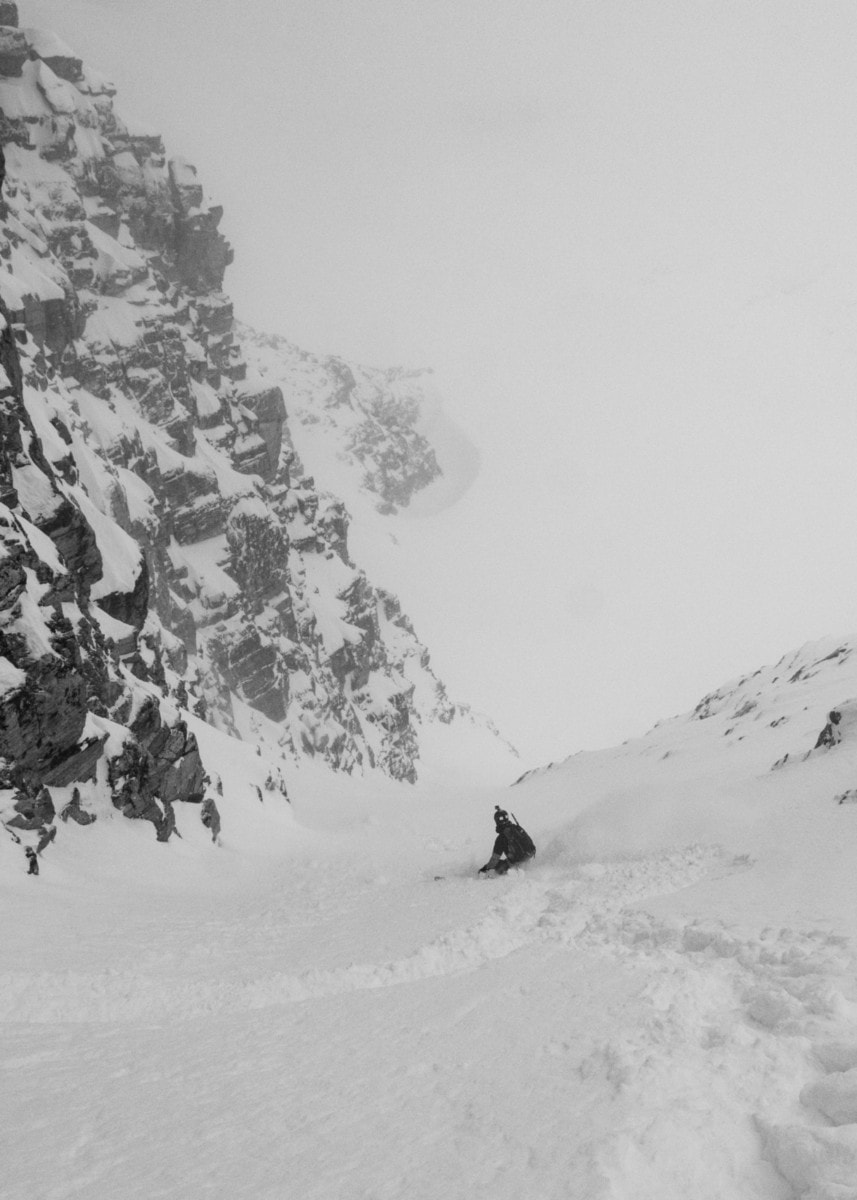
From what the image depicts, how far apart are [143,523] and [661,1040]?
63813mm

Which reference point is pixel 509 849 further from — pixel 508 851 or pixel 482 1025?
pixel 482 1025

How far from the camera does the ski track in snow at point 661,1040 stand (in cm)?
489

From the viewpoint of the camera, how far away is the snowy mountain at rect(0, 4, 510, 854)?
24.4 meters

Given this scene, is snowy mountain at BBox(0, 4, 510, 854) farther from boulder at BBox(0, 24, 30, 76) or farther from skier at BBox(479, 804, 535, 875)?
skier at BBox(479, 804, 535, 875)

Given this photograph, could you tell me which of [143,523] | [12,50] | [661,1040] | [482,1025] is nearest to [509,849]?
[482,1025]

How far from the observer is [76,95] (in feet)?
299

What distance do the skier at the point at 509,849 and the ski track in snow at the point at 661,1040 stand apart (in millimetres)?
5957

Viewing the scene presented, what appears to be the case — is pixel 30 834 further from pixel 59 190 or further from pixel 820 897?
pixel 59 190

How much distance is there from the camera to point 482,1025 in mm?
7906

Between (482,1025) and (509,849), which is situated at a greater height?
(482,1025)

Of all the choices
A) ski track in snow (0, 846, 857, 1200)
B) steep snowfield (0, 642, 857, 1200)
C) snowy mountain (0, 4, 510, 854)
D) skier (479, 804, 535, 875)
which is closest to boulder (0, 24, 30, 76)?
snowy mountain (0, 4, 510, 854)

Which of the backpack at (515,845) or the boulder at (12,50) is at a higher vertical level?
the boulder at (12,50)

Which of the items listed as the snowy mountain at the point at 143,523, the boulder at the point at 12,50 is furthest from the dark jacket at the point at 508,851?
the boulder at the point at 12,50

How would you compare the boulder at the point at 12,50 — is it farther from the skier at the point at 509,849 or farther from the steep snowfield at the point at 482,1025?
the skier at the point at 509,849
